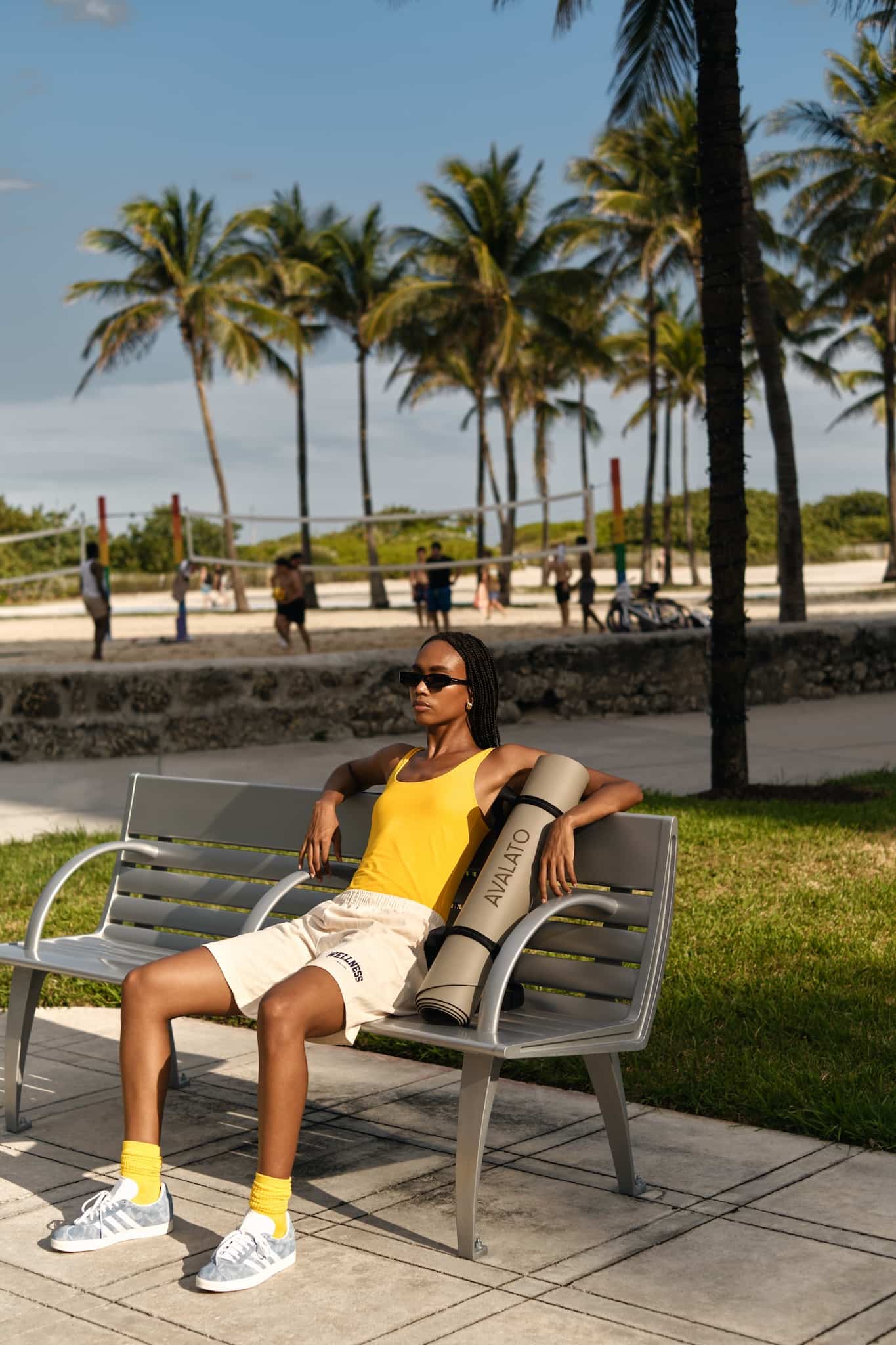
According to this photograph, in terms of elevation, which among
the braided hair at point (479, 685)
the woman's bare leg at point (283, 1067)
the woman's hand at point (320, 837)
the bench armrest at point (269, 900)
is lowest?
the woman's bare leg at point (283, 1067)

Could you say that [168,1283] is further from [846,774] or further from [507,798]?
[846,774]

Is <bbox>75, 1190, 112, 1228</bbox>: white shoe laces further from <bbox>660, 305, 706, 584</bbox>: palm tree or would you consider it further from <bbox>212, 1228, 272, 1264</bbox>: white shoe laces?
<bbox>660, 305, 706, 584</bbox>: palm tree

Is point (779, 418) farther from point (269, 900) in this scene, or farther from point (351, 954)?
point (351, 954)

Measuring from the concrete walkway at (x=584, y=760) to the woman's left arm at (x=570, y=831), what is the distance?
574 cm

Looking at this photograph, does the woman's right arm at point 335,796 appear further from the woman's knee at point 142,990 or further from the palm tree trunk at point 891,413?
the palm tree trunk at point 891,413

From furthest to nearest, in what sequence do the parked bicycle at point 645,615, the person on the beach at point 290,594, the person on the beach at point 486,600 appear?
the person on the beach at point 486,600, the person on the beach at point 290,594, the parked bicycle at point 645,615

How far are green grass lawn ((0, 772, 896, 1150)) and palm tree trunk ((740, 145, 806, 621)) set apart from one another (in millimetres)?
9982

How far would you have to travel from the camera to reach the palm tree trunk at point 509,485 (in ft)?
144

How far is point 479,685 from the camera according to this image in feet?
12.8

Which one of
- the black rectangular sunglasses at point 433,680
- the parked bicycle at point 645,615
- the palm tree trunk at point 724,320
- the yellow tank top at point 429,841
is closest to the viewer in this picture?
the yellow tank top at point 429,841

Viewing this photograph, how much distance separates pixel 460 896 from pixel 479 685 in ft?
1.76

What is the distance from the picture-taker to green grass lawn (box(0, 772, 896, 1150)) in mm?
4172

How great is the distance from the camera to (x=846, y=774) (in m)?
10.2

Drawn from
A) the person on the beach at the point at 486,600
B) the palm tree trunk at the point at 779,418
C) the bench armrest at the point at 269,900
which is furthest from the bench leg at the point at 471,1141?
the person on the beach at the point at 486,600
